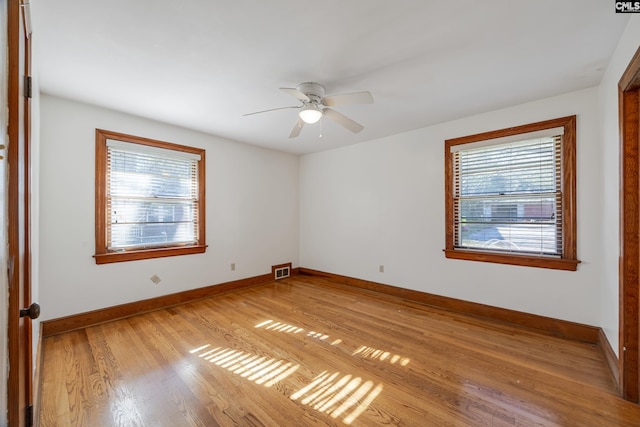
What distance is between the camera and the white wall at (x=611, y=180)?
193 centimetres

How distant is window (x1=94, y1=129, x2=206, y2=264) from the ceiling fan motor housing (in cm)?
226

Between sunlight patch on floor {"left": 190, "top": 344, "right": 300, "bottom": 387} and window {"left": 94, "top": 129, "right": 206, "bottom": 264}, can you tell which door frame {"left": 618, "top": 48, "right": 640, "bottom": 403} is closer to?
sunlight patch on floor {"left": 190, "top": 344, "right": 300, "bottom": 387}

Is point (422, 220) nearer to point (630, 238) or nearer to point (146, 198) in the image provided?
point (630, 238)

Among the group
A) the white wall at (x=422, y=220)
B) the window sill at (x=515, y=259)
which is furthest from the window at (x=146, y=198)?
the window sill at (x=515, y=259)

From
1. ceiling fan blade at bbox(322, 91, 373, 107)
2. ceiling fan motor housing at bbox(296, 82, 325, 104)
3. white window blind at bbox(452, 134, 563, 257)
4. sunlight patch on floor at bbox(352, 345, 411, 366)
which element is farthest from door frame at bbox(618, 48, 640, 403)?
ceiling fan motor housing at bbox(296, 82, 325, 104)

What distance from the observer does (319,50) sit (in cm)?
197

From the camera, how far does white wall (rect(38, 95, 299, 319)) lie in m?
2.77

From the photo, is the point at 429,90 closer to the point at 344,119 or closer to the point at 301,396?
the point at 344,119

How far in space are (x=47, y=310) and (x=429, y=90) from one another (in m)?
4.55

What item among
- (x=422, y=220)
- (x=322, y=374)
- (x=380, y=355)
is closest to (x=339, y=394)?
(x=322, y=374)

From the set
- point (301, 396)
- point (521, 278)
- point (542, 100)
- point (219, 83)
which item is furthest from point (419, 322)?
point (219, 83)

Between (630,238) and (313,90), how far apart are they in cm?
262

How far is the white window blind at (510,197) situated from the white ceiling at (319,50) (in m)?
0.57

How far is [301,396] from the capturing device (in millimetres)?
1848
